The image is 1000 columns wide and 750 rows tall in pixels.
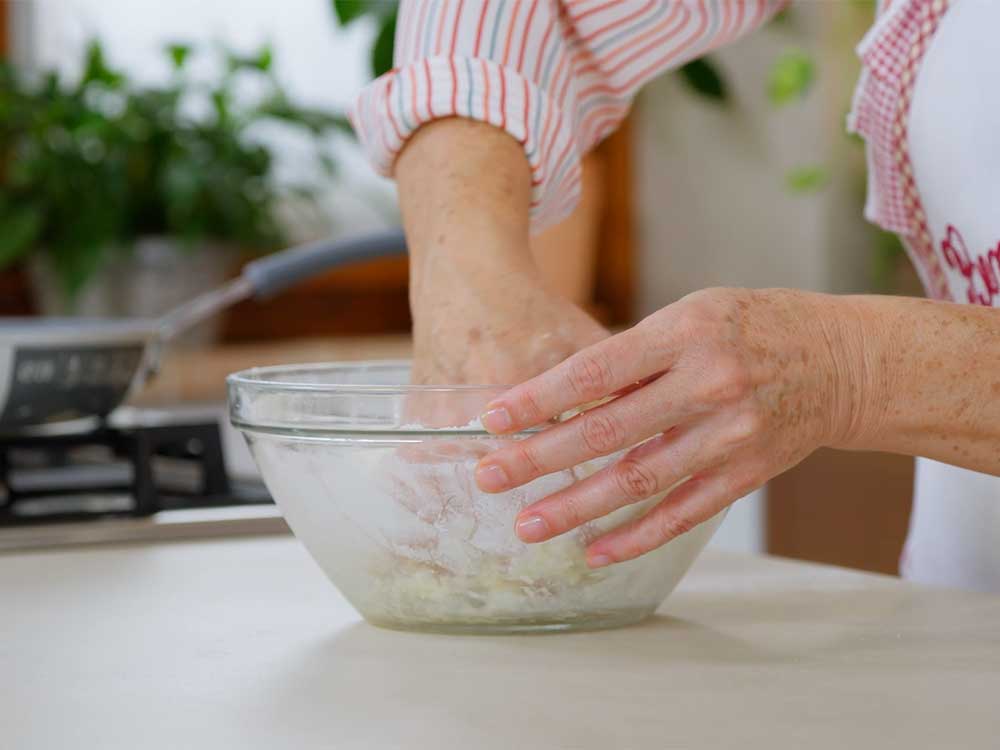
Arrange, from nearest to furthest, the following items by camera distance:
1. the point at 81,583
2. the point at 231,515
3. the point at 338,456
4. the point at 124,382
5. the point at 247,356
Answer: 1. the point at 338,456
2. the point at 81,583
3. the point at 231,515
4. the point at 124,382
5. the point at 247,356

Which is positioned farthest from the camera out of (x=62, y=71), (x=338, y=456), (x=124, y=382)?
(x=62, y=71)

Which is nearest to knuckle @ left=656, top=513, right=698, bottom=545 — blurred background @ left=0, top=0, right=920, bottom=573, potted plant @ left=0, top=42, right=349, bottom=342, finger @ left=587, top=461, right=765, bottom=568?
finger @ left=587, top=461, right=765, bottom=568

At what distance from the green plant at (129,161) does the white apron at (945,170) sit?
1707mm

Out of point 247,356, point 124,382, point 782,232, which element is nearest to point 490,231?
point 124,382

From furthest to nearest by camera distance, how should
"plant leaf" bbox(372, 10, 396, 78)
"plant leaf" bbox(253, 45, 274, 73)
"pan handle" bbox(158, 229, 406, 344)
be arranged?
"plant leaf" bbox(253, 45, 274, 73) < "plant leaf" bbox(372, 10, 396, 78) < "pan handle" bbox(158, 229, 406, 344)

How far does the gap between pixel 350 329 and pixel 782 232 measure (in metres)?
0.86

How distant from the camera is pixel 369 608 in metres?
0.61

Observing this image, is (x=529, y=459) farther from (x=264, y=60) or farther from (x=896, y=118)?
(x=264, y=60)

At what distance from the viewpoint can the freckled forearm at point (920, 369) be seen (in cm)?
55

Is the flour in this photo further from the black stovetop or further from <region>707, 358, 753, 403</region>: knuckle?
the black stovetop

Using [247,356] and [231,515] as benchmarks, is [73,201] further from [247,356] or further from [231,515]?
[231,515]

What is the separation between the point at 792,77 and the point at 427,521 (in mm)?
1962

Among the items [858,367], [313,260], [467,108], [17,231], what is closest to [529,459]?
[858,367]

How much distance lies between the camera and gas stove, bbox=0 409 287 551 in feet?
2.87
